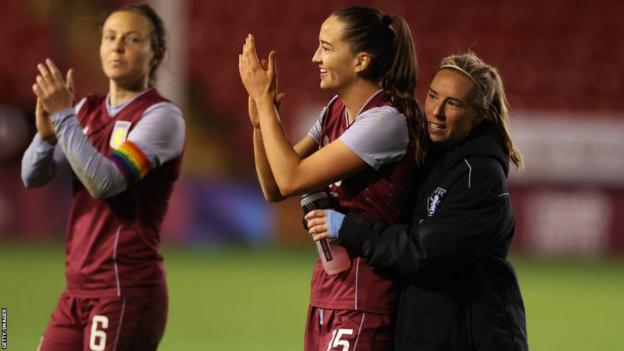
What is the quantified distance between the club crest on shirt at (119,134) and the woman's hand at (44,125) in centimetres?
24

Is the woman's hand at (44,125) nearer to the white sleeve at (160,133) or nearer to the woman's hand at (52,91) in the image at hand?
the woman's hand at (52,91)

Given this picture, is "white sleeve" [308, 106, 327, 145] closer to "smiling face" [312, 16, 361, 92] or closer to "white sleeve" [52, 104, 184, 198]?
"smiling face" [312, 16, 361, 92]

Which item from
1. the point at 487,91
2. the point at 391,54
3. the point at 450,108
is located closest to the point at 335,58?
the point at 391,54

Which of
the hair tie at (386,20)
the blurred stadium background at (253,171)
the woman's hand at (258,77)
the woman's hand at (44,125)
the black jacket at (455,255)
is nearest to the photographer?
the black jacket at (455,255)

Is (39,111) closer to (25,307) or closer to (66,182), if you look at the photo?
(25,307)

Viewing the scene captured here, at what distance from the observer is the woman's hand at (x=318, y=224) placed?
3504mm

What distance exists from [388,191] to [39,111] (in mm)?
1441

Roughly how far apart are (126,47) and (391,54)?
1.14m

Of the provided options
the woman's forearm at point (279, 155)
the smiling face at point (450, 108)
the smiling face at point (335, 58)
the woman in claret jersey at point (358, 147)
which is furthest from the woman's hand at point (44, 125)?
the smiling face at point (450, 108)

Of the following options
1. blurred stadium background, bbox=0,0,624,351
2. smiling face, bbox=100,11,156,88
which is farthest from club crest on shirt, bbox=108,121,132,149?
blurred stadium background, bbox=0,0,624,351

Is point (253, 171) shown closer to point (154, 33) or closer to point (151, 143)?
point (154, 33)

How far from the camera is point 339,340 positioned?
3.56 metres

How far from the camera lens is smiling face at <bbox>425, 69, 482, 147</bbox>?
3545 millimetres

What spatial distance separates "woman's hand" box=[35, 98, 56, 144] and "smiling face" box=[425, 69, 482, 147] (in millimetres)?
1515
